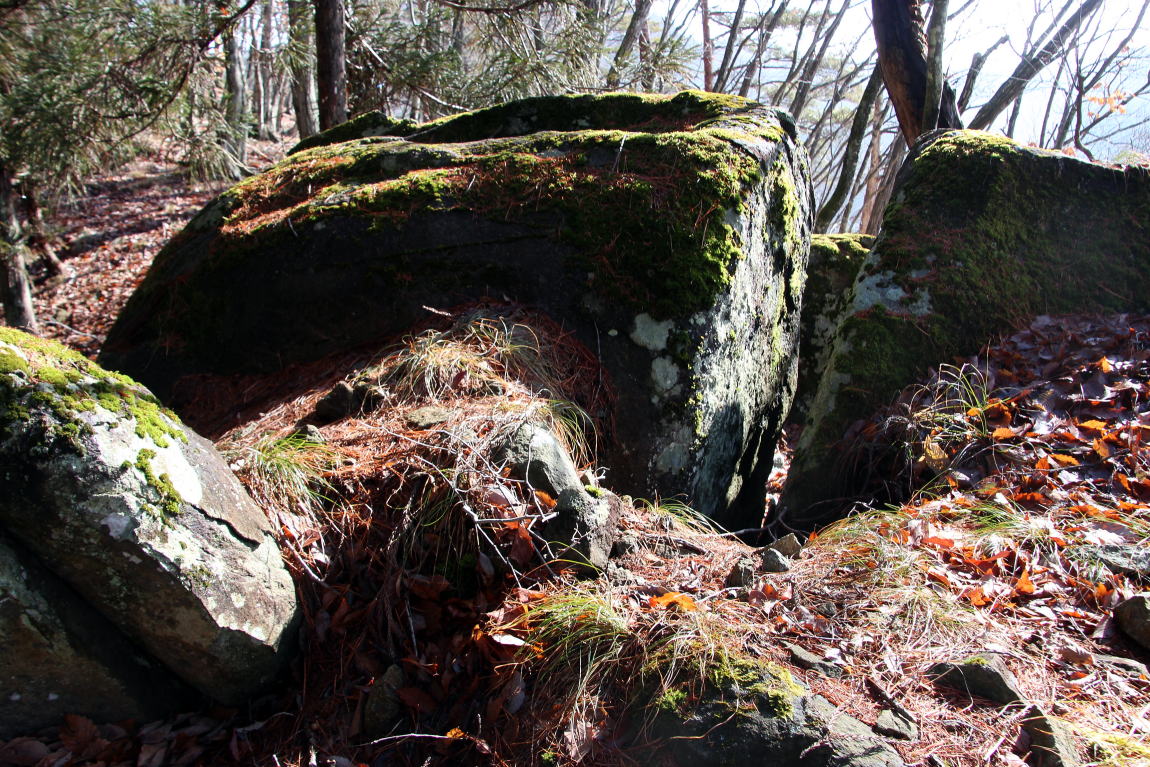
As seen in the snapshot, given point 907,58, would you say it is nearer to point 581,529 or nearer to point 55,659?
point 581,529

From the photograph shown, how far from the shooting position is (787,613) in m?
2.30

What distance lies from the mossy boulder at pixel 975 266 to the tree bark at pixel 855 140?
574 centimetres

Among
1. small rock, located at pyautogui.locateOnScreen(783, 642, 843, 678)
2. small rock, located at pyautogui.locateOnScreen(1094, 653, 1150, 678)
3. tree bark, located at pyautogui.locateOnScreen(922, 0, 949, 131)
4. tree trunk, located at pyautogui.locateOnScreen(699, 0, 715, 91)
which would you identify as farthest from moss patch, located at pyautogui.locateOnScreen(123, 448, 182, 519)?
→ tree trunk, located at pyautogui.locateOnScreen(699, 0, 715, 91)

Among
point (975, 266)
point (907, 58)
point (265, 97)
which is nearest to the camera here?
point (975, 266)

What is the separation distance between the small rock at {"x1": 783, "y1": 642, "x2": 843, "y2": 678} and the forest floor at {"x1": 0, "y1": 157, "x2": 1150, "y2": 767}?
1 centimetres

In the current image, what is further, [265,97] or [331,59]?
[265,97]

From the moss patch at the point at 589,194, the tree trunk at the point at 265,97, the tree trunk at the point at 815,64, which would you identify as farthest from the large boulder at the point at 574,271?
the tree trunk at the point at 265,97

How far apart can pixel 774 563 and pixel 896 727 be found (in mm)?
761

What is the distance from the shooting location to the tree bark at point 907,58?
21.5ft

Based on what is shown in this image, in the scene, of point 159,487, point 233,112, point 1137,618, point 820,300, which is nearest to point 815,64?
point 820,300

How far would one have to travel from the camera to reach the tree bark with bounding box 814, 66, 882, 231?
9961 millimetres

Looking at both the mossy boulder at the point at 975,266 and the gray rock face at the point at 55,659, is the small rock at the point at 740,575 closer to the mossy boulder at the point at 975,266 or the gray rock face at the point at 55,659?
the mossy boulder at the point at 975,266

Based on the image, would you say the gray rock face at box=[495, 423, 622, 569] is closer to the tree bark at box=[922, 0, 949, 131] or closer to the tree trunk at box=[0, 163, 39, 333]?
the tree bark at box=[922, 0, 949, 131]

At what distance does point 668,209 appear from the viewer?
3.83 meters
